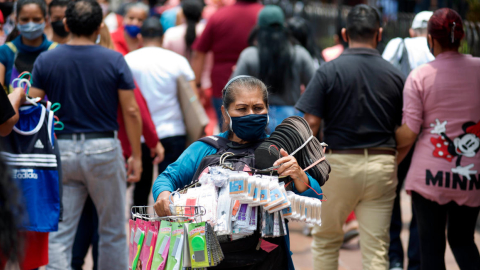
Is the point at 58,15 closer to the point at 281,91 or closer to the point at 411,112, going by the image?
the point at 281,91

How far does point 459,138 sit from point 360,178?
0.75 metres

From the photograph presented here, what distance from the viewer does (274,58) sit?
5965mm

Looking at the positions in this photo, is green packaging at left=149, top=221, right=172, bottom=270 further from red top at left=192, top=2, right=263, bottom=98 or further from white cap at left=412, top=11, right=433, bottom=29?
red top at left=192, top=2, right=263, bottom=98

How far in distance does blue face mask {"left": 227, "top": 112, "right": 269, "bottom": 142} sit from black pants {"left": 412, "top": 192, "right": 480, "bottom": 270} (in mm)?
1572

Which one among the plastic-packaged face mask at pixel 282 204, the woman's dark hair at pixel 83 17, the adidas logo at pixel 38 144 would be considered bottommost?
the plastic-packaged face mask at pixel 282 204

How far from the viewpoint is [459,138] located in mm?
4051

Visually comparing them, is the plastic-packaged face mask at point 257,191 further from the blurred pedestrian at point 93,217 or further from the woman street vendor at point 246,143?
the blurred pedestrian at point 93,217

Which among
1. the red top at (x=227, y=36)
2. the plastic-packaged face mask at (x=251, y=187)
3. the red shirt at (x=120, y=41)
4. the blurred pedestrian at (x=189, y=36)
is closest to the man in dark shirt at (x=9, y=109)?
the plastic-packaged face mask at (x=251, y=187)

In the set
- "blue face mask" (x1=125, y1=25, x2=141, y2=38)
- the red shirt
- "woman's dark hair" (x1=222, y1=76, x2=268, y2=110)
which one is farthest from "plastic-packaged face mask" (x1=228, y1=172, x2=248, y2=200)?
"blue face mask" (x1=125, y1=25, x2=141, y2=38)

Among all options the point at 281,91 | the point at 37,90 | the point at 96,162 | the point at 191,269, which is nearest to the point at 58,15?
the point at 37,90

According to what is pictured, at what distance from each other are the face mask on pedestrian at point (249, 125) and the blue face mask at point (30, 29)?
246cm

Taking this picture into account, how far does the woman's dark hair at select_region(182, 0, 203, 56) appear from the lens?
7914 millimetres

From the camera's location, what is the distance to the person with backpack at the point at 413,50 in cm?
526

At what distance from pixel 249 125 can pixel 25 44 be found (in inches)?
105
